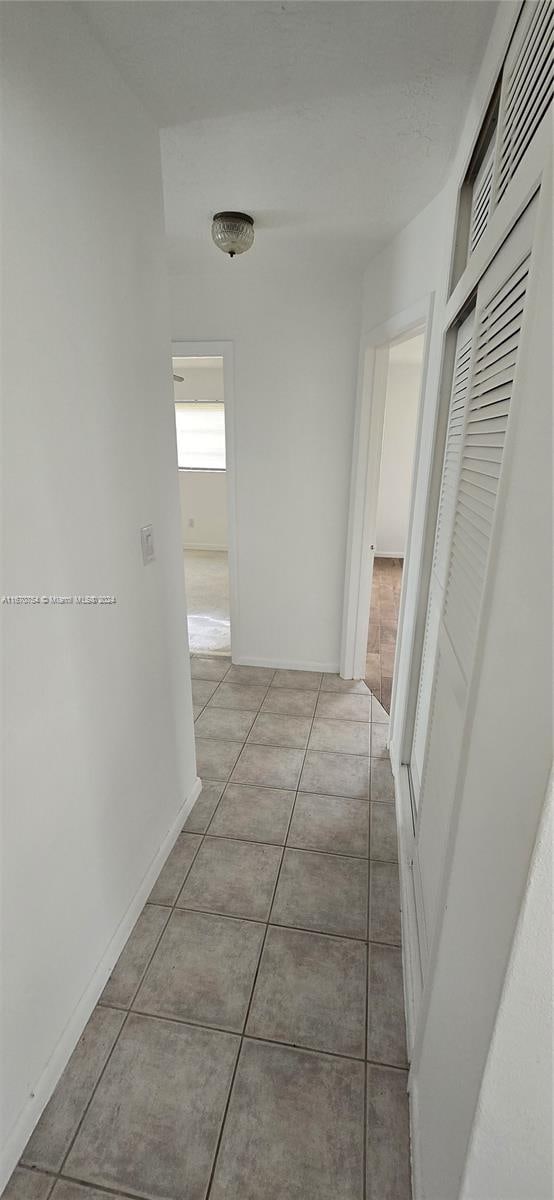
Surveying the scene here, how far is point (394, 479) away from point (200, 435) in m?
2.40

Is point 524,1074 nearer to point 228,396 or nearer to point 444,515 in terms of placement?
point 444,515

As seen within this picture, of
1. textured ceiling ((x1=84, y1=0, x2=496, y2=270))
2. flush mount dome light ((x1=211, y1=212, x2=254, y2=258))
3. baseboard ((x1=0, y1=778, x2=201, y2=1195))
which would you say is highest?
textured ceiling ((x1=84, y1=0, x2=496, y2=270))

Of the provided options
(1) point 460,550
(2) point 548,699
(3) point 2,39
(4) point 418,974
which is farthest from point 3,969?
(3) point 2,39

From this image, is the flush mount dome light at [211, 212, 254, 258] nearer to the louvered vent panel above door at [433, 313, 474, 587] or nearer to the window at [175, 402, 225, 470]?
the louvered vent panel above door at [433, 313, 474, 587]

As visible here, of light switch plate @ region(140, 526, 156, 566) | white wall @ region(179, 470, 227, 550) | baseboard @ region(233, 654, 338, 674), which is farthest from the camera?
white wall @ region(179, 470, 227, 550)

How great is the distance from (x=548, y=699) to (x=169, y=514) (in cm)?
136

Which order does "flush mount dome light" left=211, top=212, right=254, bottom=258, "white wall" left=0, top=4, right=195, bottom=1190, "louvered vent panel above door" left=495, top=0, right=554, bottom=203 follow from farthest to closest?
1. "flush mount dome light" left=211, top=212, right=254, bottom=258
2. "white wall" left=0, top=4, right=195, bottom=1190
3. "louvered vent panel above door" left=495, top=0, right=554, bottom=203

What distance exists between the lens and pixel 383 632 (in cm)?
393

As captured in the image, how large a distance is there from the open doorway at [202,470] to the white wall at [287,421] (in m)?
→ 1.71

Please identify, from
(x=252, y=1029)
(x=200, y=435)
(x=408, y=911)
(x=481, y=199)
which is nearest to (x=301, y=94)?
(x=481, y=199)

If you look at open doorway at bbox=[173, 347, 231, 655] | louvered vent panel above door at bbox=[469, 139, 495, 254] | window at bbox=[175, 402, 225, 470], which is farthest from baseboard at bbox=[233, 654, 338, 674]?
window at bbox=[175, 402, 225, 470]

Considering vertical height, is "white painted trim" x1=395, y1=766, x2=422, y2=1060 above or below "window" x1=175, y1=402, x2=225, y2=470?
below

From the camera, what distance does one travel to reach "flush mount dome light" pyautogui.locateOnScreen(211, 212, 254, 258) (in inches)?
74.3

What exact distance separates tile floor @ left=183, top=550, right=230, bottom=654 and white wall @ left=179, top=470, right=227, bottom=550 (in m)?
0.16
